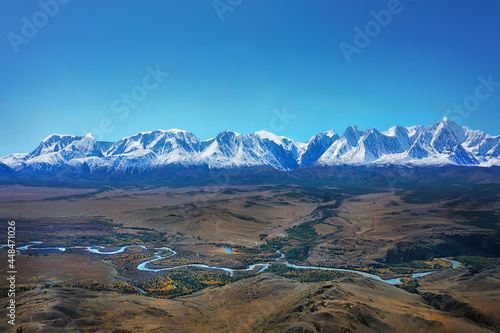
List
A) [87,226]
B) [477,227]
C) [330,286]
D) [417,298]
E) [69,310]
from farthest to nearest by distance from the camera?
[87,226] < [477,227] < [417,298] < [330,286] < [69,310]

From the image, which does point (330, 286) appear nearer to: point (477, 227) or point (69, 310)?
point (69, 310)

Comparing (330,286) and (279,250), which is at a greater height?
→ (330,286)

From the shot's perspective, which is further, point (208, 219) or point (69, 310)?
point (208, 219)

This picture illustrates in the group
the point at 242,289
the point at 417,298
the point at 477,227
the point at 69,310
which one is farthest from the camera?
the point at 477,227

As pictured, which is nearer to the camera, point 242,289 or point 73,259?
point 242,289

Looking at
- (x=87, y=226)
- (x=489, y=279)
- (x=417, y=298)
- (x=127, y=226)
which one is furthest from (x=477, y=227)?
(x=87, y=226)

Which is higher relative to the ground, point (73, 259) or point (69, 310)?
point (69, 310)

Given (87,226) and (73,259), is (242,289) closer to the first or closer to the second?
(73,259)

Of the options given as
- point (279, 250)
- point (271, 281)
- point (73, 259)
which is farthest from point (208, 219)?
point (271, 281)

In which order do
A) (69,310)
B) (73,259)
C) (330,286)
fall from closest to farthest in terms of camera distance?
(69,310) → (330,286) → (73,259)
